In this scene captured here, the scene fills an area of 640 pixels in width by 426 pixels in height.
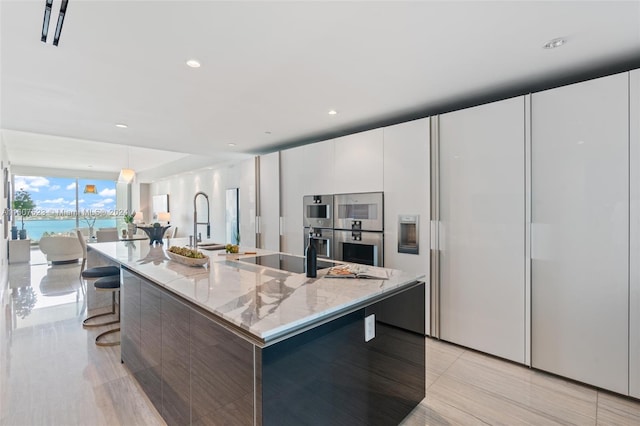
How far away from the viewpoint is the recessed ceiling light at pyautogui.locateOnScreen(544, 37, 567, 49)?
193cm

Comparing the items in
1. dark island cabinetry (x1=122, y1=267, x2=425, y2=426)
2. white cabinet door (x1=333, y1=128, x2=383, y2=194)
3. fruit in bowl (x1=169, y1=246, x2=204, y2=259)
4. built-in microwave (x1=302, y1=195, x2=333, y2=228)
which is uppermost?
white cabinet door (x1=333, y1=128, x2=383, y2=194)

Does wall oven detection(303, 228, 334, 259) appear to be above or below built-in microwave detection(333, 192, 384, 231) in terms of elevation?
below

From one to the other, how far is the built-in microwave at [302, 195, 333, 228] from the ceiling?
3.54 feet

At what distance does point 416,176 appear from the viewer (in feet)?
10.3

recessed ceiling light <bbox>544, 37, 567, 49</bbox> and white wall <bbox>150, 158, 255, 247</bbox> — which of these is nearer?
recessed ceiling light <bbox>544, 37, 567, 49</bbox>

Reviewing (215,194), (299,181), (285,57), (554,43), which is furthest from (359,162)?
(215,194)

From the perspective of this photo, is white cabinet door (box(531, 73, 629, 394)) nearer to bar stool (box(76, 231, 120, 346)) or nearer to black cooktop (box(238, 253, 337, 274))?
black cooktop (box(238, 253, 337, 274))

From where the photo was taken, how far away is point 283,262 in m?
2.43

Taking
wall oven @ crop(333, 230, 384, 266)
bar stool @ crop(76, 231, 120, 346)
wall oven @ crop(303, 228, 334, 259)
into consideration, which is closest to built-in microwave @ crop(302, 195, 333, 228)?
wall oven @ crop(303, 228, 334, 259)

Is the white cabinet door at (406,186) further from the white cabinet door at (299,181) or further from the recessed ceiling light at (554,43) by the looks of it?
the recessed ceiling light at (554,43)

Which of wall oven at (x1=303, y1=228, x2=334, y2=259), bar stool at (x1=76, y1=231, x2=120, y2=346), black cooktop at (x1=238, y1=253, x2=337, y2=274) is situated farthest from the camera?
wall oven at (x1=303, y1=228, x2=334, y2=259)

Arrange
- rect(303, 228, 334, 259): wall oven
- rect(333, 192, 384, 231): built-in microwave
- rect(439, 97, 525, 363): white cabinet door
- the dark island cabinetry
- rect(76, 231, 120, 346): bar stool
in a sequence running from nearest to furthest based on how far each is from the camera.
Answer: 1. the dark island cabinetry
2. rect(439, 97, 525, 363): white cabinet door
3. rect(76, 231, 120, 346): bar stool
4. rect(333, 192, 384, 231): built-in microwave
5. rect(303, 228, 334, 259): wall oven

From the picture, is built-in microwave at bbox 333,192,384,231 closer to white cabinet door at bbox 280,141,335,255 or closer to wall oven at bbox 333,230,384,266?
wall oven at bbox 333,230,384,266

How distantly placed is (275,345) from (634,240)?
8.31 feet
